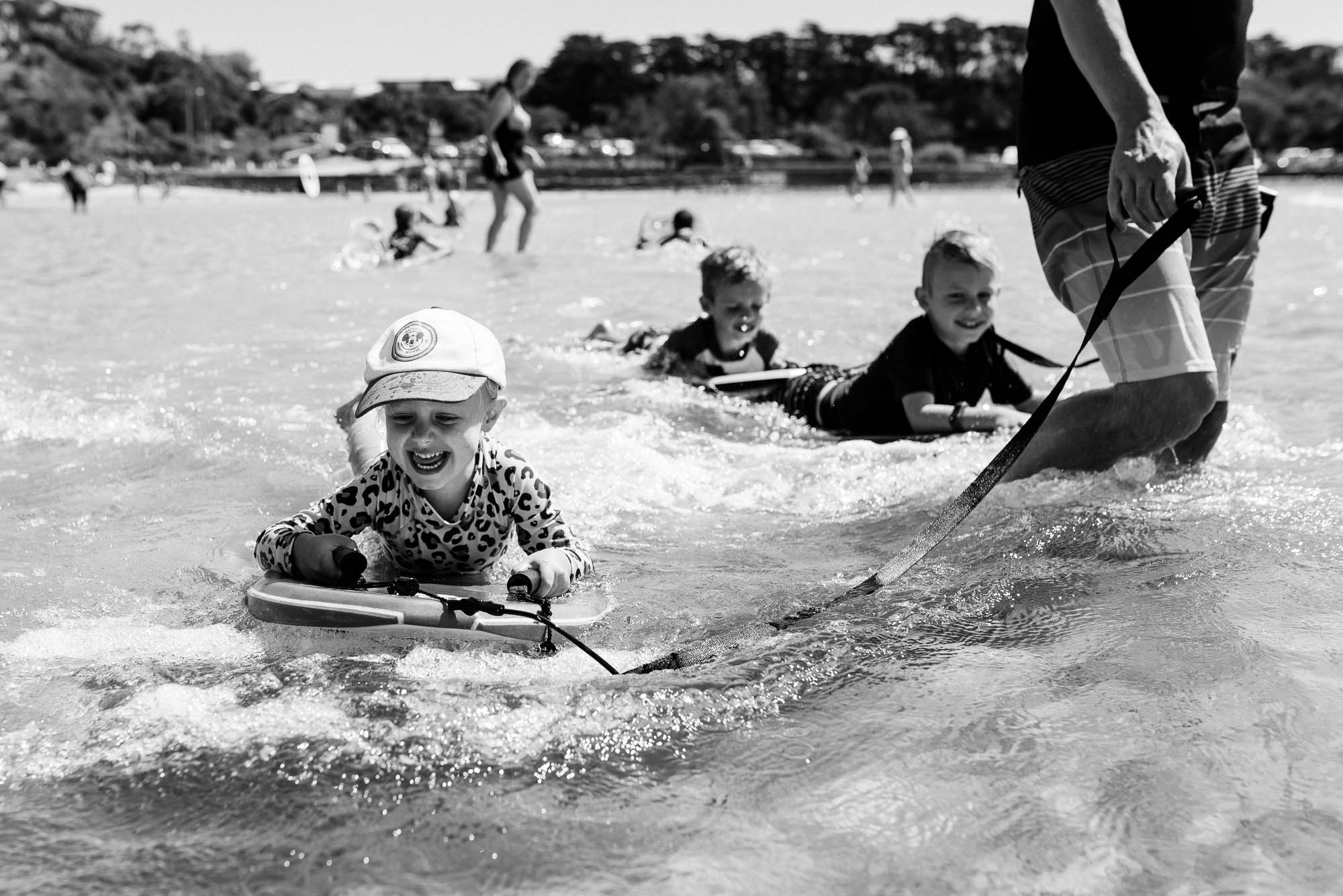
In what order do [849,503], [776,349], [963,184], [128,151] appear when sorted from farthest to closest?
[128,151]
[963,184]
[776,349]
[849,503]

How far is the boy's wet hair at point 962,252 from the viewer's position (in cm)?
528

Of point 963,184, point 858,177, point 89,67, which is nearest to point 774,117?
point 89,67

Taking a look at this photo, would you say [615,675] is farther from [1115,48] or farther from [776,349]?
[776,349]

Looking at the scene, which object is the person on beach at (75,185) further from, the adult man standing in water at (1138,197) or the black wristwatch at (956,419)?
the adult man standing in water at (1138,197)

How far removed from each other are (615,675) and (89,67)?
12723 cm

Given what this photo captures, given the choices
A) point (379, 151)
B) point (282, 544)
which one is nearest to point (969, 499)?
point (282, 544)

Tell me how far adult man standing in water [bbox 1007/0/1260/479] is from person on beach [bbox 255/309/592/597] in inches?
63.1

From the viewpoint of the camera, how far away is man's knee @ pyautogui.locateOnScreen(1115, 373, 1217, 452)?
3734mm

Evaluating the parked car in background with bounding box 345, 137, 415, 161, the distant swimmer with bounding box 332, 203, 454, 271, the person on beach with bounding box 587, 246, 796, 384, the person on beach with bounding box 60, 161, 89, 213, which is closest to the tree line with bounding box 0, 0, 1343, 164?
the parked car in background with bounding box 345, 137, 415, 161

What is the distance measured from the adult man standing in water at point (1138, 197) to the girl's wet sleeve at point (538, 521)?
146 cm

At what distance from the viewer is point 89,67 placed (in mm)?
114562

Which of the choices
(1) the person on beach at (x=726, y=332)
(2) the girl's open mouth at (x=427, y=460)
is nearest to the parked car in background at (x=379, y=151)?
(1) the person on beach at (x=726, y=332)

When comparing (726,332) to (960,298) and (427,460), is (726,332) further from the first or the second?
(427,460)

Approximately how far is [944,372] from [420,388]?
3.07 meters
